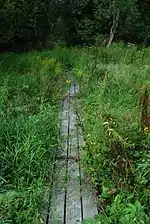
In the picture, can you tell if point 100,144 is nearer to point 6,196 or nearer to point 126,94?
point 6,196

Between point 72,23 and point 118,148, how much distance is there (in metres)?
11.1

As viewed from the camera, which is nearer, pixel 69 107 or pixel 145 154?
pixel 145 154

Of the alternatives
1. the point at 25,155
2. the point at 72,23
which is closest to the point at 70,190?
the point at 25,155

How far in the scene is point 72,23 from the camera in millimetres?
13547

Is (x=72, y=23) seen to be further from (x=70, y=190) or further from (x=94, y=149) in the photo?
(x=70, y=190)

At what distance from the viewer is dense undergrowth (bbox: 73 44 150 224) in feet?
8.32

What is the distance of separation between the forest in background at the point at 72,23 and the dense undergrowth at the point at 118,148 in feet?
24.8

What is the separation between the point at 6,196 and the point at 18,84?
3.20 meters

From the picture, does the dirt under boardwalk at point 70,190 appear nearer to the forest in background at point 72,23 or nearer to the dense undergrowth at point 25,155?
the dense undergrowth at point 25,155

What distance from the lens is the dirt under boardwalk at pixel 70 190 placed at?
2615 millimetres

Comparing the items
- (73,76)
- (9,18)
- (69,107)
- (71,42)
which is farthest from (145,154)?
(71,42)

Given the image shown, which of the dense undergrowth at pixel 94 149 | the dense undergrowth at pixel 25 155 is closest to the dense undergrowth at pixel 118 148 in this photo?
the dense undergrowth at pixel 94 149

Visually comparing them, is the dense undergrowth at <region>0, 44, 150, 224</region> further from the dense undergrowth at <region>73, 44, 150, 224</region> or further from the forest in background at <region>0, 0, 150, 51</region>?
the forest in background at <region>0, 0, 150, 51</region>

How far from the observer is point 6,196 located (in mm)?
2549
